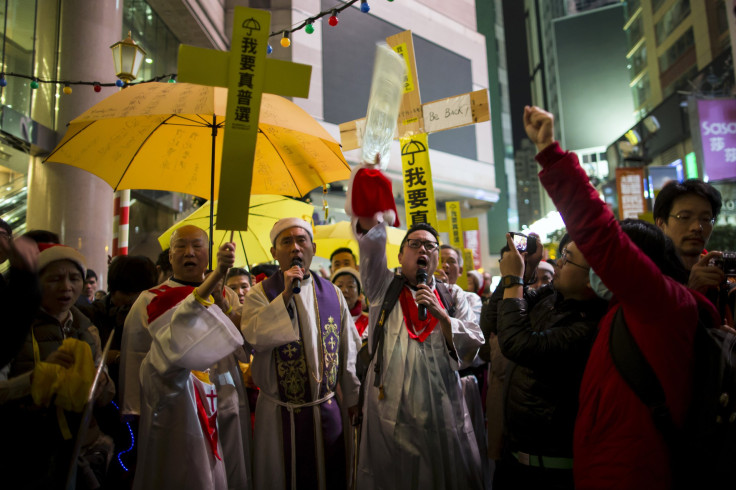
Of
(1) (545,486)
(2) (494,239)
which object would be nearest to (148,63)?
(1) (545,486)

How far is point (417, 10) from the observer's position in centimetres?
2055

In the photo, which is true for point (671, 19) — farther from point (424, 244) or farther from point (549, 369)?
point (549, 369)

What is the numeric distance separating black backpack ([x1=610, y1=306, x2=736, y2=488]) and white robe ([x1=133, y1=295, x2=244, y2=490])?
1.91 metres

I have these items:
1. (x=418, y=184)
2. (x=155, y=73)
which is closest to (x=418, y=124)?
(x=418, y=184)

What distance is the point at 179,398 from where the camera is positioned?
2.84 m

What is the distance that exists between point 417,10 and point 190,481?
21.1 meters

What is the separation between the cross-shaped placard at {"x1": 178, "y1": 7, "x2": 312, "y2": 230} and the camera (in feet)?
7.75

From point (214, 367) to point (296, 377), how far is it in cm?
55

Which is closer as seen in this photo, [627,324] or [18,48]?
[627,324]

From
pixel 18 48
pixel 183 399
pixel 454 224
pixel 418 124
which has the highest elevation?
pixel 18 48

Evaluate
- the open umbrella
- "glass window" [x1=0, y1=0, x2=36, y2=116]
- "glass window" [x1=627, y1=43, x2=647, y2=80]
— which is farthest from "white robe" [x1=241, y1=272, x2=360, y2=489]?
"glass window" [x1=627, y1=43, x2=647, y2=80]

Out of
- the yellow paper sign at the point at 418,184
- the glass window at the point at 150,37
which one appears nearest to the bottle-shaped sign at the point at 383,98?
the yellow paper sign at the point at 418,184

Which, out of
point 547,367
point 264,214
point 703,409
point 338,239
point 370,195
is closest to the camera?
point 703,409

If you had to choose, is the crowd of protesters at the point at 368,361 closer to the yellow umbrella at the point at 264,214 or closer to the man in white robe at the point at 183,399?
the man in white robe at the point at 183,399
